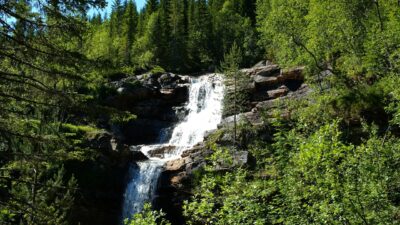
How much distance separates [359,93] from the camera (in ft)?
87.2

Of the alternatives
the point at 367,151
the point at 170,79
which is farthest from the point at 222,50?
the point at 367,151

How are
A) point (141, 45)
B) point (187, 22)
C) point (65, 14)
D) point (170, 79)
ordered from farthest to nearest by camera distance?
point (187, 22)
point (141, 45)
point (170, 79)
point (65, 14)

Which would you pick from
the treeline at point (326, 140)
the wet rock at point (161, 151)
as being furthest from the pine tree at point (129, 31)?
the wet rock at point (161, 151)

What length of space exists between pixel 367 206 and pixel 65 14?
7.20 meters

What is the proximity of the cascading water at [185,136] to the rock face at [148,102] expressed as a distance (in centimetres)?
151

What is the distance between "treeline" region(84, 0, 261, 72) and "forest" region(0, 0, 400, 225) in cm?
23

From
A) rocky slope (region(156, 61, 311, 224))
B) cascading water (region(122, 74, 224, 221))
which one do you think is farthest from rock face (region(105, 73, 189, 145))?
rocky slope (region(156, 61, 311, 224))

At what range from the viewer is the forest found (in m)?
7.06

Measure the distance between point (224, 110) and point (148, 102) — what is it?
9.73 metres

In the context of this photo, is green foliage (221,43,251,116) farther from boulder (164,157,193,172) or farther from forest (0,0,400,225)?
boulder (164,157,193,172)

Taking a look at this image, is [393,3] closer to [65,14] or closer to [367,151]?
[367,151]

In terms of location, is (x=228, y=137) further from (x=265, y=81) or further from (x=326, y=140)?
(x=326, y=140)


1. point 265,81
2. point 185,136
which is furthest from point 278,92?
point 185,136

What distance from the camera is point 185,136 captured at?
113 ft
